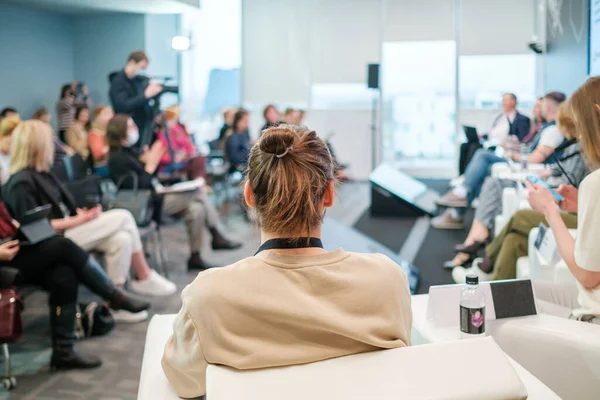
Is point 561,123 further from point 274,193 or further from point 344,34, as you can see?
point 344,34

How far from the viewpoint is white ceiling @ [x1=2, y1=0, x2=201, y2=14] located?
8570 millimetres

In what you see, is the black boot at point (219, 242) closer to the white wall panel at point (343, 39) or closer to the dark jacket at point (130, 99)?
the dark jacket at point (130, 99)

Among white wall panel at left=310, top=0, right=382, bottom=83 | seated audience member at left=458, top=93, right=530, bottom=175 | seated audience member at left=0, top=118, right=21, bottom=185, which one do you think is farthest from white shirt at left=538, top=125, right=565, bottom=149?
white wall panel at left=310, top=0, right=382, bottom=83

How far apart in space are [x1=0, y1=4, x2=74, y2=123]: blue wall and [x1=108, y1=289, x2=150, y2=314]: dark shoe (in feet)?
20.6

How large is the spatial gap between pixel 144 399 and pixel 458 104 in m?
10.1

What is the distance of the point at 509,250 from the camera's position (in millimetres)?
3695

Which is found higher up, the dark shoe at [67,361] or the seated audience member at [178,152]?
the seated audience member at [178,152]

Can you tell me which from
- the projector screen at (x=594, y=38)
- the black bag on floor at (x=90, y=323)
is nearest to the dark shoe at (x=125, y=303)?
the black bag on floor at (x=90, y=323)

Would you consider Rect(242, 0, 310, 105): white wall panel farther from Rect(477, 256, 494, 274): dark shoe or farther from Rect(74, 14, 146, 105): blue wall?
Rect(477, 256, 494, 274): dark shoe

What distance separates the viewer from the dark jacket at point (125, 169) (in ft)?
16.3

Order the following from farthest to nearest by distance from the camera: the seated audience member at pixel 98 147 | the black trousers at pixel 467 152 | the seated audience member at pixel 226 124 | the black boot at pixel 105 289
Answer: the seated audience member at pixel 226 124 < the black trousers at pixel 467 152 < the seated audience member at pixel 98 147 < the black boot at pixel 105 289

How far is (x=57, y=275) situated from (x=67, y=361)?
0.45 metres

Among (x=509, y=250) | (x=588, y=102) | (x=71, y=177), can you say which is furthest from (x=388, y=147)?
(x=588, y=102)

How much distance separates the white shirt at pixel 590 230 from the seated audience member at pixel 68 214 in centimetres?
276
